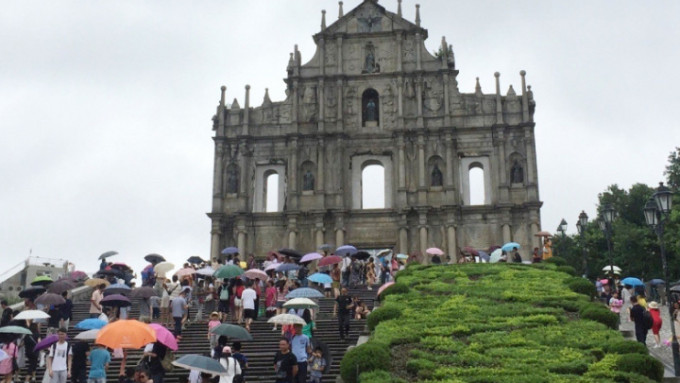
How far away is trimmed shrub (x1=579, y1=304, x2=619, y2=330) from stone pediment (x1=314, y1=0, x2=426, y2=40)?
2805 centimetres

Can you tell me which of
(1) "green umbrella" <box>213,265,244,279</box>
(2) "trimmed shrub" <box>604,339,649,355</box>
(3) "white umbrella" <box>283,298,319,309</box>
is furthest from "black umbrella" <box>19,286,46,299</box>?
(2) "trimmed shrub" <box>604,339,649,355</box>

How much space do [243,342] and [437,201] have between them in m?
22.8

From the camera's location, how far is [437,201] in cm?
4088

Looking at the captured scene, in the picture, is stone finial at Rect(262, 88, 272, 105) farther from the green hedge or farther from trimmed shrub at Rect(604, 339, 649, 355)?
trimmed shrub at Rect(604, 339, 649, 355)

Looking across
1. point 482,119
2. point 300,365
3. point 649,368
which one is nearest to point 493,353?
point 649,368

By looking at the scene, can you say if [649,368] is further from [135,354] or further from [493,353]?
[135,354]

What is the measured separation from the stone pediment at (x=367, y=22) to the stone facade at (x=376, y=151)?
0.20 feet

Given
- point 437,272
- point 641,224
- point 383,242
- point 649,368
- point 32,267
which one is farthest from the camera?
point 641,224

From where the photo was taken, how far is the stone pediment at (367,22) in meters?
44.6

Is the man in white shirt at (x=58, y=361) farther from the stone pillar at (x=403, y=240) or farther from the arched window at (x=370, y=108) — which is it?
the arched window at (x=370, y=108)

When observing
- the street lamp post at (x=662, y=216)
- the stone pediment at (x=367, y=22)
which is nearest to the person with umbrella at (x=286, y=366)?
the street lamp post at (x=662, y=216)

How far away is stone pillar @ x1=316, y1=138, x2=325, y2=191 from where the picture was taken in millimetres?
41562

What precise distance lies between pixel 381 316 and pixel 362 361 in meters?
5.06

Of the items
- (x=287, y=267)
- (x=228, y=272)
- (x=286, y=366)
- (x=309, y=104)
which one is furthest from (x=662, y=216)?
(x=309, y=104)
